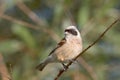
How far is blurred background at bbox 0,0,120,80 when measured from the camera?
13.5 feet

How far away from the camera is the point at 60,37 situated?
4.06m

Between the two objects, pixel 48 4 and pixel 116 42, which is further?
pixel 48 4

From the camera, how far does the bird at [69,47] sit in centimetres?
307

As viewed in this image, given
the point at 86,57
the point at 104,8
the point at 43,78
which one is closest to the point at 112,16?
the point at 104,8

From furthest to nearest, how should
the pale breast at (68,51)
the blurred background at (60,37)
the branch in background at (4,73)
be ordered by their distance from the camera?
the blurred background at (60,37) → the pale breast at (68,51) → the branch in background at (4,73)

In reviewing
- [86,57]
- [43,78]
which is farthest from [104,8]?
[43,78]

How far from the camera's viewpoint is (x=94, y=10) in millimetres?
4398

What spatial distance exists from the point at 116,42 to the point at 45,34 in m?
0.66

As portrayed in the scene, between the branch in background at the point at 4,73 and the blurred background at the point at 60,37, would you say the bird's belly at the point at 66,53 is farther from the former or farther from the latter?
the blurred background at the point at 60,37

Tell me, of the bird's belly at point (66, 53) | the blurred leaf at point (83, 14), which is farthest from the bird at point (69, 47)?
the blurred leaf at point (83, 14)

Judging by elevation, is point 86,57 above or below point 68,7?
below

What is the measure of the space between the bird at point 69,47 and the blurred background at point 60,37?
2.50 feet

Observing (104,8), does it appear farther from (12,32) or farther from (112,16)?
(12,32)

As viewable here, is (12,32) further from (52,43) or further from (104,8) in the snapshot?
(104,8)
